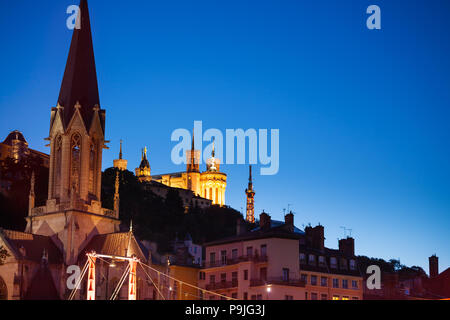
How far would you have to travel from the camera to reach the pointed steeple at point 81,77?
87562 mm

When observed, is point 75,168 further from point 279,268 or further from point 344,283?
point 344,283

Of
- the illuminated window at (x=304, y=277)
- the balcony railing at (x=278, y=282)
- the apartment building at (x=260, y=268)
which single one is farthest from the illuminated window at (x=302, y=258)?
the balcony railing at (x=278, y=282)

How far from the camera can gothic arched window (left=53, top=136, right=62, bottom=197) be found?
279 ft

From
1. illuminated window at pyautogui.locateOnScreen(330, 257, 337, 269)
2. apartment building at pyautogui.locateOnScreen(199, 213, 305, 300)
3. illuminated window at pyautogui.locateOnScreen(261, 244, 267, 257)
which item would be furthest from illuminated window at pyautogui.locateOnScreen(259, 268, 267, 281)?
illuminated window at pyautogui.locateOnScreen(330, 257, 337, 269)

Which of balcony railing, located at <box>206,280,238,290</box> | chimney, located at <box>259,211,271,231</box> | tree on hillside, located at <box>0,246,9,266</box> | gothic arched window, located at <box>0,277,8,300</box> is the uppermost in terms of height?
chimney, located at <box>259,211,271,231</box>

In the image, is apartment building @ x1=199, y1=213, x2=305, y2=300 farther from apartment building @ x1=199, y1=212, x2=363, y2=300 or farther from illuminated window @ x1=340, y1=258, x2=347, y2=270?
illuminated window @ x1=340, y1=258, x2=347, y2=270

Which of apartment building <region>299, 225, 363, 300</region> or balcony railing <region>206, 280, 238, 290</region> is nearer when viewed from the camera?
balcony railing <region>206, 280, 238, 290</region>

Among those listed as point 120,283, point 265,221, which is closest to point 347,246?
point 265,221

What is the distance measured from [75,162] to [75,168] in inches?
29.6

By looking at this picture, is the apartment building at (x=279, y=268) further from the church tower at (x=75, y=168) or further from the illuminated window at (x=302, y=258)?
the church tower at (x=75, y=168)

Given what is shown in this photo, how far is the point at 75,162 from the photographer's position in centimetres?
8556

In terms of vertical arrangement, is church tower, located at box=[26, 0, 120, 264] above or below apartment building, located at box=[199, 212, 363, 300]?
above
